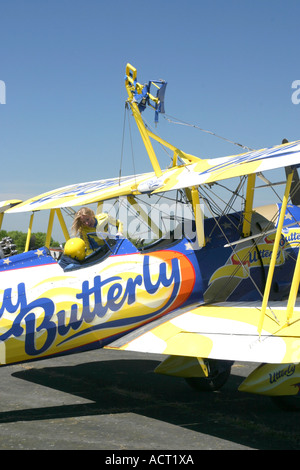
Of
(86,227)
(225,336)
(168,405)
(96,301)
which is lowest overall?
(168,405)

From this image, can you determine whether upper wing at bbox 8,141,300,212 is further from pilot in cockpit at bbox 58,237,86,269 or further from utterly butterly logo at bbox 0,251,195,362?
utterly butterly logo at bbox 0,251,195,362

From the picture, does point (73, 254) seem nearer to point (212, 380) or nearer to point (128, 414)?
point (128, 414)

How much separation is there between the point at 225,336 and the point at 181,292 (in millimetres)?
1122

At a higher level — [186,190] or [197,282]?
[186,190]

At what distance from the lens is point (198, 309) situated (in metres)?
6.71

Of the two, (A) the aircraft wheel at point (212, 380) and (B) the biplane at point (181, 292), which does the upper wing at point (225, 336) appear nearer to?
(B) the biplane at point (181, 292)

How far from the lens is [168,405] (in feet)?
21.7

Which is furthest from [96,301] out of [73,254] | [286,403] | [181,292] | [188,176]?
[286,403]

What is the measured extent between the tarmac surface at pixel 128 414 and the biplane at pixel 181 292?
1.26ft

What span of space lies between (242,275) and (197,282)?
2.26 feet

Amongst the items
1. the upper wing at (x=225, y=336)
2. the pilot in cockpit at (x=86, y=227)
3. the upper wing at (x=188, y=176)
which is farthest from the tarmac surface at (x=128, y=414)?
the upper wing at (x=188, y=176)

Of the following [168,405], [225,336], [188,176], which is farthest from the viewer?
[168,405]

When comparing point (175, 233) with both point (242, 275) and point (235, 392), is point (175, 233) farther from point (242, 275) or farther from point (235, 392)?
point (235, 392)
